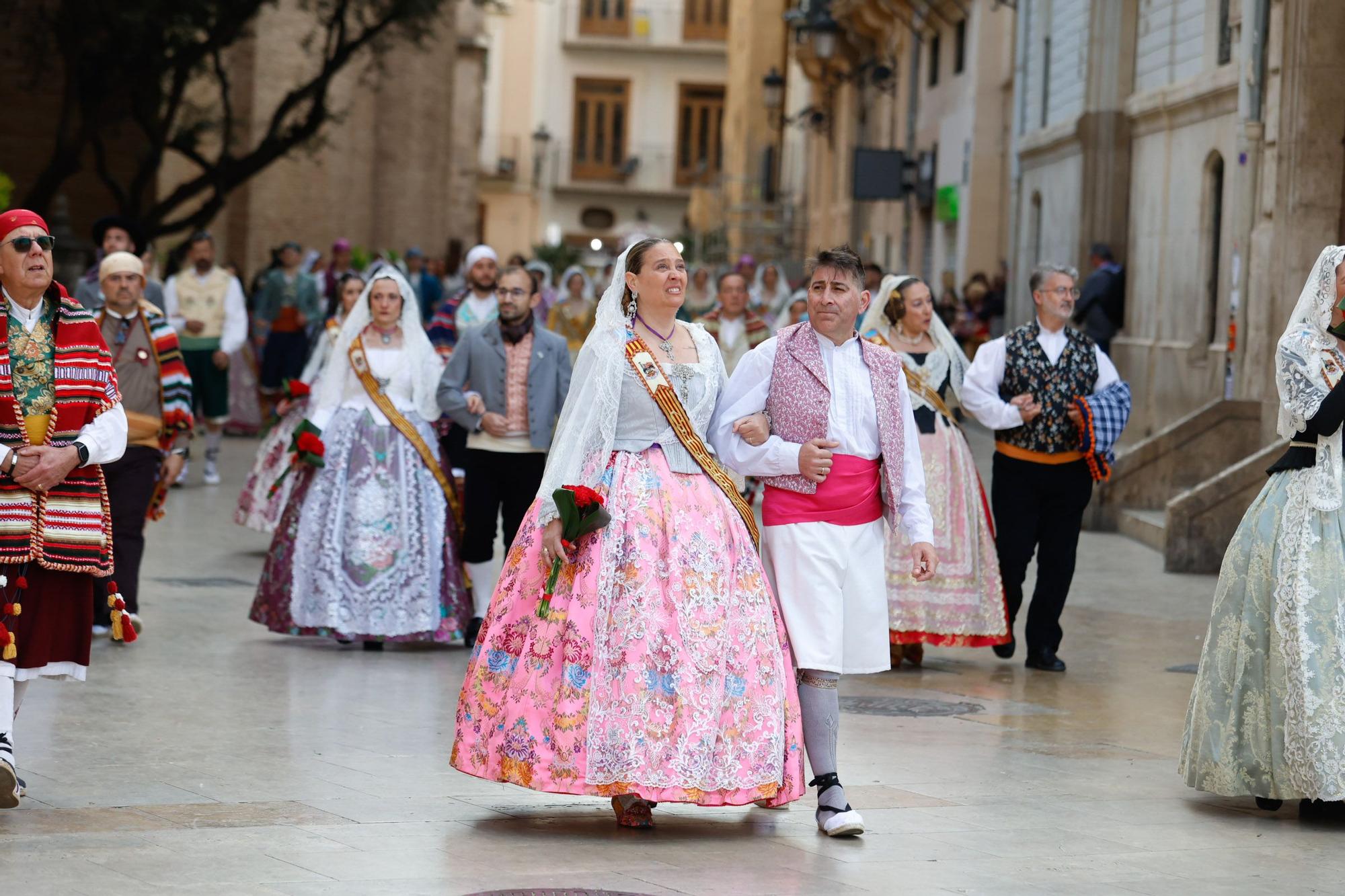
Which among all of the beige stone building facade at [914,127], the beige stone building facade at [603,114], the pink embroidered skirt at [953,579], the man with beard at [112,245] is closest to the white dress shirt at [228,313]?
the man with beard at [112,245]

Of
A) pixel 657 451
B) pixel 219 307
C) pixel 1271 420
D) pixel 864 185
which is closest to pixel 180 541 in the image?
pixel 219 307

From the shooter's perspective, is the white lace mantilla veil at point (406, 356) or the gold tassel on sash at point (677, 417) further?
the white lace mantilla veil at point (406, 356)

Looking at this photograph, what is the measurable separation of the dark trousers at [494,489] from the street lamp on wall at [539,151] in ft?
202

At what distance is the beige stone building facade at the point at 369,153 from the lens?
104ft

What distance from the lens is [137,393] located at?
10.5 meters

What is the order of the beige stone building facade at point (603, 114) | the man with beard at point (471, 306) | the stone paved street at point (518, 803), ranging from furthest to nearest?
the beige stone building facade at point (603, 114), the man with beard at point (471, 306), the stone paved street at point (518, 803)

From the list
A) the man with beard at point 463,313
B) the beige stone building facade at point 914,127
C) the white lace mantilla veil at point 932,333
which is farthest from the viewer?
the beige stone building facade at point 914,127

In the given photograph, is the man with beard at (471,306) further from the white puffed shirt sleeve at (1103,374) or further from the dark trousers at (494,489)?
the white puffed shirt sleeve at (1103,374)

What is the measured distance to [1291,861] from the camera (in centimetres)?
660

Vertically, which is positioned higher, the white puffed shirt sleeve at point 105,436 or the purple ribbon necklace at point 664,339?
the purple ribbon necklace at point 664,339

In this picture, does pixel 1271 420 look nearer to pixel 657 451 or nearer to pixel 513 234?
pixel 657 451

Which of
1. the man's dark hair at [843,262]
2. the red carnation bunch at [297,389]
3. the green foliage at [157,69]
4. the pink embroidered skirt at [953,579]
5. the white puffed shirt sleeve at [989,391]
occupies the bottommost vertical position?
the pink embroidered skirt at [953,579]

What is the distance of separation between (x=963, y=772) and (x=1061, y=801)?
58 cm

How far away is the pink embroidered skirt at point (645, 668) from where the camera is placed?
253 inches
